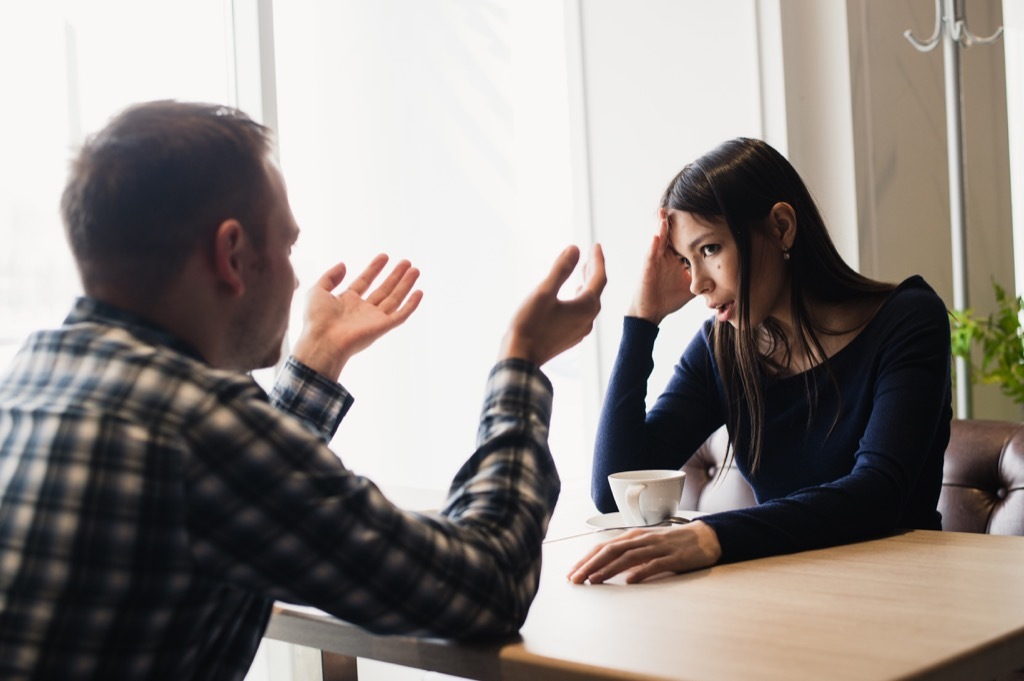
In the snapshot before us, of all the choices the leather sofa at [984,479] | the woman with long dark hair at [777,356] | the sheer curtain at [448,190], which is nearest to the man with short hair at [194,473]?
the woman with long dark hair at [777,356]

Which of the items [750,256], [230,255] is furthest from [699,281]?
[230,255]

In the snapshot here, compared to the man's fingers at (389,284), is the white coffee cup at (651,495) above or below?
below

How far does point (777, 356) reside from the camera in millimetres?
1675

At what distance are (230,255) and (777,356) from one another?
41.0 inches

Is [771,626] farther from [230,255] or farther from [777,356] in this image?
[777,356]

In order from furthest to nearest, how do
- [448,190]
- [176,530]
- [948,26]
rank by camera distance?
[448,190]
[948,26]
[176,530]

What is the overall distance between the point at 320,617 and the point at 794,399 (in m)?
0.85

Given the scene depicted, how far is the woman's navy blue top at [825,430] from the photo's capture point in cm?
128

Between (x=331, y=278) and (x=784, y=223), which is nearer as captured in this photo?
(x=331, y=278)

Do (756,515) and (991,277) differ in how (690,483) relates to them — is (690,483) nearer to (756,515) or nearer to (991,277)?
(756,515)

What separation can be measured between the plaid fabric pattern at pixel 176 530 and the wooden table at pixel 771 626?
78mm

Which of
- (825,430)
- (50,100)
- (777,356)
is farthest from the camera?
(50,100)

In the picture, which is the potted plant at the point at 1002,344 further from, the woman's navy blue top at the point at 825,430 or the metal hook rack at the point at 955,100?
the woman's navy blue top at the point at 825,430

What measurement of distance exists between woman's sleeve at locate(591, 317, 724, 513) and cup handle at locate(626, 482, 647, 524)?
0.32 meters
